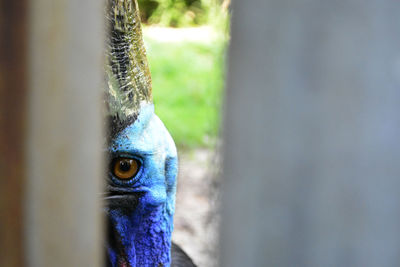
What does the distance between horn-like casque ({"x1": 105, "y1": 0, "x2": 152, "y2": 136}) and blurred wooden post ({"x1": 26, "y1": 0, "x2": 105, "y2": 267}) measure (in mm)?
878

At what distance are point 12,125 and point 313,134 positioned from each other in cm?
29

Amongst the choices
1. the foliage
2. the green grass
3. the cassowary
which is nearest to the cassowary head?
the cassowary

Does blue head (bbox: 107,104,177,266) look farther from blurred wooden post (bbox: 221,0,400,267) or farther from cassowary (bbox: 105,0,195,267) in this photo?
blurred wooden post (bbox: 221,0,400,267)

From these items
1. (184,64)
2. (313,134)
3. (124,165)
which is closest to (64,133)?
(313,134)

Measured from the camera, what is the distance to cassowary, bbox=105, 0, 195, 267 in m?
1.49

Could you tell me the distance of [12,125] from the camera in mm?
563

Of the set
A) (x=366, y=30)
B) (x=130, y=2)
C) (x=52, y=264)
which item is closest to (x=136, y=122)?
(x=130, y=2)

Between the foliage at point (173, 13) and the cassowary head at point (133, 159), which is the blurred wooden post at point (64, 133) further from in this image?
the foliage at point (173, 13)

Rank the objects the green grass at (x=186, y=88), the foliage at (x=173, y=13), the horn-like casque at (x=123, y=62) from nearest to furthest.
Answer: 1. the horn-like casque at (x=123, y=62)
2. the green grass at (x=186, y=88)
3. the foliage at (x=173, y=13)

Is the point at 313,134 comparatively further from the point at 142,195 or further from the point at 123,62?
the point at 142,195

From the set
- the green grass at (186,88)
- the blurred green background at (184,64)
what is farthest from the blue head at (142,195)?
the green grass at (186,88)

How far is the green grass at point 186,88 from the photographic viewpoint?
4.83 metres

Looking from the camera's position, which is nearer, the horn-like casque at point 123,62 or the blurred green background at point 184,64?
the horn-like casque at point 123,62

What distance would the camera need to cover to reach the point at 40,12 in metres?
0.55
